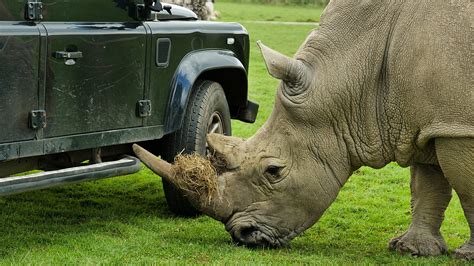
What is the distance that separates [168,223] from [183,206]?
10.6 inches

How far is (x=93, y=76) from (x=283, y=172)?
4.77ft

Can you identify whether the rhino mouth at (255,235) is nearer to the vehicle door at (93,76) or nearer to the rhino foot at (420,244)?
the rhino foot at (420,244)

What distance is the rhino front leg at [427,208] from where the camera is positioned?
26.7ft

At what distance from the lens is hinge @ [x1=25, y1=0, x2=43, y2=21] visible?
24.2 ft

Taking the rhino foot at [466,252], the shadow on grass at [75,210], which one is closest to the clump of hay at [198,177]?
the shadow on grass at [75,210]

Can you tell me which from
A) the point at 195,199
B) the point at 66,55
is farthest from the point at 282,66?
the point at 66,55

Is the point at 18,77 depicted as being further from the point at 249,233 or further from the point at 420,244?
the point at 420,244

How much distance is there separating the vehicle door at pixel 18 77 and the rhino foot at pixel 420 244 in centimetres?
271

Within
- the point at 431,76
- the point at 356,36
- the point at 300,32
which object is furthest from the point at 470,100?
the point at 300,32

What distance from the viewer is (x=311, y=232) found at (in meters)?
8.88

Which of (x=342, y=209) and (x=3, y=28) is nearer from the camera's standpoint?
(x=3, y=28)

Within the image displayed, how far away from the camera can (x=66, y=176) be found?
7699 mm

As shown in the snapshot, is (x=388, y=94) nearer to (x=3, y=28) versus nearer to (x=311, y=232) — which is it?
Result: (x=311, y=232)

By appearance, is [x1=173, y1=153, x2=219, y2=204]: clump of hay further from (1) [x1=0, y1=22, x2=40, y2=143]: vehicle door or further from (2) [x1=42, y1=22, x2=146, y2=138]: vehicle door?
(1) [x1=0, y1=22, x2=40, y2=143]: vehicle door
